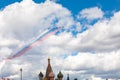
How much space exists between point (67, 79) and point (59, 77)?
23.3 meters

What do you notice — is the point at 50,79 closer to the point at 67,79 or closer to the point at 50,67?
the point at 50,67

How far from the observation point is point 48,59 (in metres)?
126

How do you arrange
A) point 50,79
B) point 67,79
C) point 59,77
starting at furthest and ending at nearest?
1. point 67,79
2. point 59,77
3. point 50,79

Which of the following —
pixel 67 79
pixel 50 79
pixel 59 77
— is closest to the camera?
pixel 50 79

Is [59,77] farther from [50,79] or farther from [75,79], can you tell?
[75,79]

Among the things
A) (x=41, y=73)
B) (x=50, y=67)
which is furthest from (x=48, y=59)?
(x=41, y=73)

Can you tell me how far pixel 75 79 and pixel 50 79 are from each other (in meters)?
38.9

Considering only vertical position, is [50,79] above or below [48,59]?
below

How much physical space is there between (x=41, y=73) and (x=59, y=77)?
38.4ft

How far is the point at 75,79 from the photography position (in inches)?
6206

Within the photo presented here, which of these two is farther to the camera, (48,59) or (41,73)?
(41,73)

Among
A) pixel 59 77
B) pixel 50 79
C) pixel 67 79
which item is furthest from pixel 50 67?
pixel 67 79

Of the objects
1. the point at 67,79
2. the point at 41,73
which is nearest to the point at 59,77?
the point at 41,73

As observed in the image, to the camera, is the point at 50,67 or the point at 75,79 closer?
the point at 50,67
